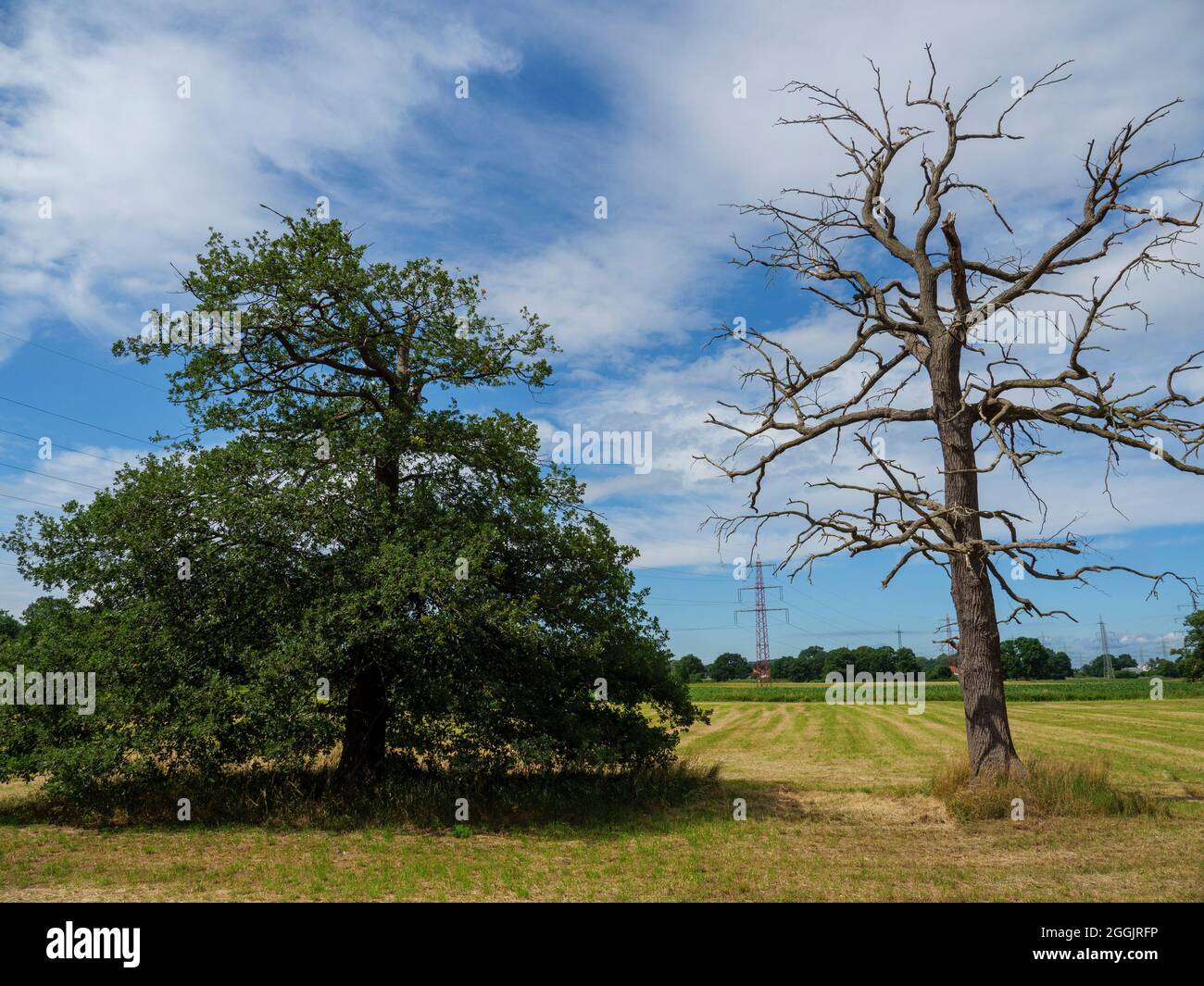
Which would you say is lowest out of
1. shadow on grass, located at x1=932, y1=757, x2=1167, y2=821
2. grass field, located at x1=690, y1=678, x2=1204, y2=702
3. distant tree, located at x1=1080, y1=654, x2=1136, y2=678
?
distant tree, located at x1=1080, y1=654, x2=1136, y2=678

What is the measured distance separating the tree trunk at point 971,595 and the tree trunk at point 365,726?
10.2 m

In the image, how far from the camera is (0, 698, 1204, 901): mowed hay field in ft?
27.3

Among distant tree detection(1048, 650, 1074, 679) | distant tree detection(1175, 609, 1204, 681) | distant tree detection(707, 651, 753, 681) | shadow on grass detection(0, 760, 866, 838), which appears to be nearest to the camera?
shadow on grass detection(0, 760, 866, 838)

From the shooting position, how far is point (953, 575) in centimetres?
1379

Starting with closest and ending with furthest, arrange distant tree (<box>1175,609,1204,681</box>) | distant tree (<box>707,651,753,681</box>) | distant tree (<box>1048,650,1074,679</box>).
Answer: distant tree (<box>1175,609,1204,681</box>) < distant tree (<box>1048,650,1074,679</box>) < distant tree (<box>707,651,753,681</box>)

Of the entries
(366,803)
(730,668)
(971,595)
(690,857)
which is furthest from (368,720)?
(730,668)

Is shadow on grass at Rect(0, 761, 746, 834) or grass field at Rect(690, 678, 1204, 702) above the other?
shadow on grass at Rect(0, 761, 746, 834)

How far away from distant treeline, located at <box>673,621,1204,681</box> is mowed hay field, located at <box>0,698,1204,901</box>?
7160cm

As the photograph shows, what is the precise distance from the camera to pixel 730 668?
6240 inches

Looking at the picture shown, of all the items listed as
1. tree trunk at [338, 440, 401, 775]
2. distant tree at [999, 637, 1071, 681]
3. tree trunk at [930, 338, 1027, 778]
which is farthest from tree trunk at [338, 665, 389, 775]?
distant tree at [999, 637, 1071, 681]

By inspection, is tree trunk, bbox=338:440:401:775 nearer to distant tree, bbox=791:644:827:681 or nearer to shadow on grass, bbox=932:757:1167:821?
shadow on grass, bbox=932:757:1167:821

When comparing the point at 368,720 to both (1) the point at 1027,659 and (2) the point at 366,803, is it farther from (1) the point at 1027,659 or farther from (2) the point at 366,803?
(1) the point at 1027,659

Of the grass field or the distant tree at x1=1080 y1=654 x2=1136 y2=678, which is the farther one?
the distant tree at x1=1080 y1=654 x2=1136 y2=678

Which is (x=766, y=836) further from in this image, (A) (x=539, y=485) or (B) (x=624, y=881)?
(A) (x=539, y=485)
